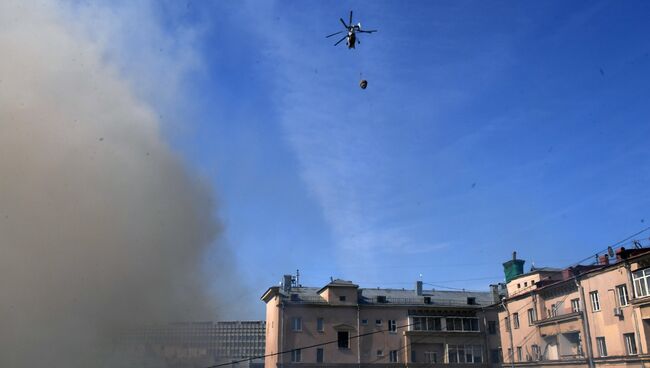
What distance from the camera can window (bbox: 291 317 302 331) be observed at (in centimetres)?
6225

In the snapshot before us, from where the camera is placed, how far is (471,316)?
67.4 m

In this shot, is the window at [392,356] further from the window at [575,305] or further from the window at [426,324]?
the window at [575,305]

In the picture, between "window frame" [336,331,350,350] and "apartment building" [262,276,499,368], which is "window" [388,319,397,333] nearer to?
"apartment building" [262,276,499,368]

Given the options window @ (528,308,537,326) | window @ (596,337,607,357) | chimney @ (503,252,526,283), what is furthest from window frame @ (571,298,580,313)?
chimney @ (503,252,526,283)

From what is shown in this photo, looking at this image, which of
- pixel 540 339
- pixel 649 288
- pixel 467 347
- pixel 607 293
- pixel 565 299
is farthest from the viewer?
pixel 467 347

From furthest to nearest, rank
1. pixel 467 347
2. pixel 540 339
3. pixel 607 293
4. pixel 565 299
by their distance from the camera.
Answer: pixel 467 347, pixel 540 339, pixel 565 299, pixel 607 293

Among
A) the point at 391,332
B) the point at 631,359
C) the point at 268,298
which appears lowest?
the point at 631,359

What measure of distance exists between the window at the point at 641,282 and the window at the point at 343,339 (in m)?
33.7

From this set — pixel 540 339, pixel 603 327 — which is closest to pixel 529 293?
pixel 540 339

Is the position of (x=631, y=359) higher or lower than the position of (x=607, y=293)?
lower

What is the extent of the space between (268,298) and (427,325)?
2011cm

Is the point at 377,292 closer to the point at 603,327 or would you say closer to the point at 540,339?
the point at 540,339

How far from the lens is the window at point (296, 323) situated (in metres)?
62.2

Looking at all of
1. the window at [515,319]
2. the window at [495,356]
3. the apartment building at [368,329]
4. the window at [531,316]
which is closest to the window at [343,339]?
the apartment building at [368,329]
